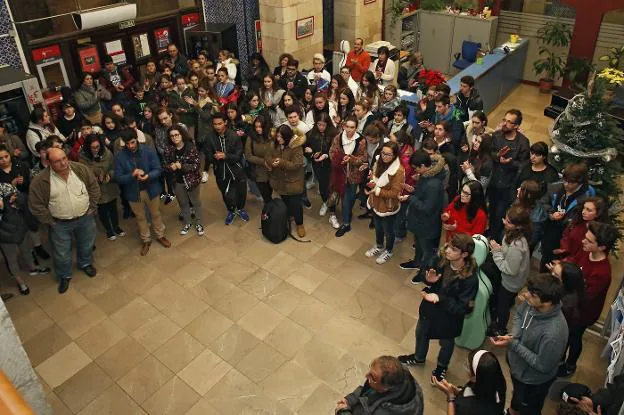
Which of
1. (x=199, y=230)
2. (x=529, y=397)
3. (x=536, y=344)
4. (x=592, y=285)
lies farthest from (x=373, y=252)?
(x=536, y=344)

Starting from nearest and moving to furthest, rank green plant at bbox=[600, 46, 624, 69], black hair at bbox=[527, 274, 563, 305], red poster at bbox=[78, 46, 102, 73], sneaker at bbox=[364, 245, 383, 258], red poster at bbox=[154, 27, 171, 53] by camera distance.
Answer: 1. black hair at bbox=[527, 274, 563, 305]
2. sneaker at bbox=[364, 245, 383, 258]
3. red poster at bbox=[78, 46, 102, 73]
4. green plant at bbox=[600, 46, 624, 69]
5. red poster at bbox=[154, 27, 171, 53]

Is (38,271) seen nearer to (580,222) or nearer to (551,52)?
(580,222)

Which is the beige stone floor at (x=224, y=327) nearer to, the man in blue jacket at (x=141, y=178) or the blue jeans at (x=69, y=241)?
the blue jeans at (x=69, y=241)

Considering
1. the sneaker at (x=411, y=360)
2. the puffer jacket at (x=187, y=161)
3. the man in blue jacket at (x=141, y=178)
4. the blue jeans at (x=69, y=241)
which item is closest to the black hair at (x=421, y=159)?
the sneaker at (x=411, y=360)

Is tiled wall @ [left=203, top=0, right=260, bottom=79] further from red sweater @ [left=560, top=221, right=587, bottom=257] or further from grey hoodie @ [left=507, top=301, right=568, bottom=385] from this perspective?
grey hoodie @ [left=507, top=301, right=568, bottom=385]

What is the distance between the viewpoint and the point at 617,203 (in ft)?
16.7

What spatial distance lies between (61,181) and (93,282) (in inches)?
53.2

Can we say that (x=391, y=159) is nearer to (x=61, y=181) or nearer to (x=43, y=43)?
(x=61, y=181)

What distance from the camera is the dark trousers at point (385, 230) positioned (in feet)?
18.6

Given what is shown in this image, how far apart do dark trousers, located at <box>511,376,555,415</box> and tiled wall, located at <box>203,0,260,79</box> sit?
27.4 ft

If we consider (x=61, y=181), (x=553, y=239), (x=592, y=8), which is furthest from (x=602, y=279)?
(x=592, y=8)

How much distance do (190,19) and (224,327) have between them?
7.26m

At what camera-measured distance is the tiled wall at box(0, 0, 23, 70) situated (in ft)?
23.5

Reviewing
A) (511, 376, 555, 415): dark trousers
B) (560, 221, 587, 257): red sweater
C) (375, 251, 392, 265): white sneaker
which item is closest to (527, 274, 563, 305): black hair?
(511, 376, 555, 415): dark trousers
